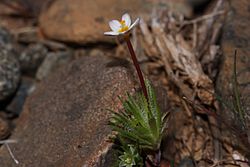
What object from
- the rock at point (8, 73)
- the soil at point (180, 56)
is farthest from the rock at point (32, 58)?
the rock at point (8, 73)

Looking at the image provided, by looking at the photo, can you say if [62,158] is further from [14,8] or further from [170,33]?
[14,8]

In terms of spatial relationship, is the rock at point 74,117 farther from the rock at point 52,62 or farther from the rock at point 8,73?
the rock at point 52,62

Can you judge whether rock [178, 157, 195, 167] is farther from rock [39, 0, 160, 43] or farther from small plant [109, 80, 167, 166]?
rock [39, 0, 160, 43]

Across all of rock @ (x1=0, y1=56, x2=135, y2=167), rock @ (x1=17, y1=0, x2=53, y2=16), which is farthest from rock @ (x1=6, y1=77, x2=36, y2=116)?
rock @ (x1=17, y1=0, x2=53, y2=16)

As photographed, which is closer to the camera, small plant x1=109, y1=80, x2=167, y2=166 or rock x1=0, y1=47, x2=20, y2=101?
small plant x1=109, y1=80, x2=167, y2=166

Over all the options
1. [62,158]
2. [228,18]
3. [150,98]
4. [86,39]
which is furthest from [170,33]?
[62,158]
